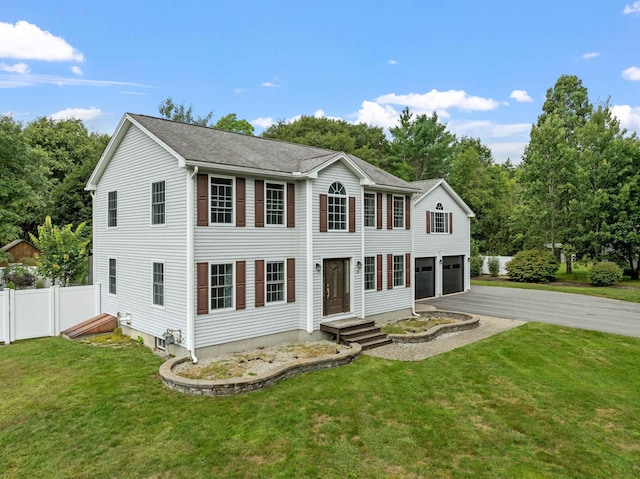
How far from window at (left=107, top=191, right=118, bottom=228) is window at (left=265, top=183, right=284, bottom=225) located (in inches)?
238

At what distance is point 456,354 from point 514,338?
324 centimetres

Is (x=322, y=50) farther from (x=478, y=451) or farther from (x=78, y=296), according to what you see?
(x=478, y=451)

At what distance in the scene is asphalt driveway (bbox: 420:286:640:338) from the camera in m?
15.8

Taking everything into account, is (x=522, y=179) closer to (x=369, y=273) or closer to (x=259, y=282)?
(x=369, y=273)

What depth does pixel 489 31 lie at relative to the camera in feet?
61.4

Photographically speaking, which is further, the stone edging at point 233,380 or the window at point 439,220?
the window at point 439,220

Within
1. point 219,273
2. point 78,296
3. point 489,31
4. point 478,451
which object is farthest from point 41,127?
point 478,451

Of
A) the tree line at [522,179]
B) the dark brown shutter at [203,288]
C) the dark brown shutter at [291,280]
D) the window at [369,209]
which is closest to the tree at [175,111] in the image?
the tree line at [522,179]

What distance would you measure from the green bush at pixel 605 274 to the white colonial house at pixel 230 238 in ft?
63.2

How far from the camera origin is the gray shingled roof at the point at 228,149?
10.9 metres

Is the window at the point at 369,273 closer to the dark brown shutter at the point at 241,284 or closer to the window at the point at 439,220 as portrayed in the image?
the dark brown shutter at the point at 241,284

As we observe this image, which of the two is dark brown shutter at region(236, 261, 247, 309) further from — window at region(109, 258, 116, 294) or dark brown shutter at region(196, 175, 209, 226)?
window at region(109, 258, 116, 294)

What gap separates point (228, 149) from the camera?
12.3m

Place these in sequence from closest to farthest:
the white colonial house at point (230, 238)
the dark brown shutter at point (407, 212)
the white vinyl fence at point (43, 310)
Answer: the white colonial house at point (230, 238) → the white vinyl fence at point (43, 310) → the dark brown shutter at point (407, 212)
